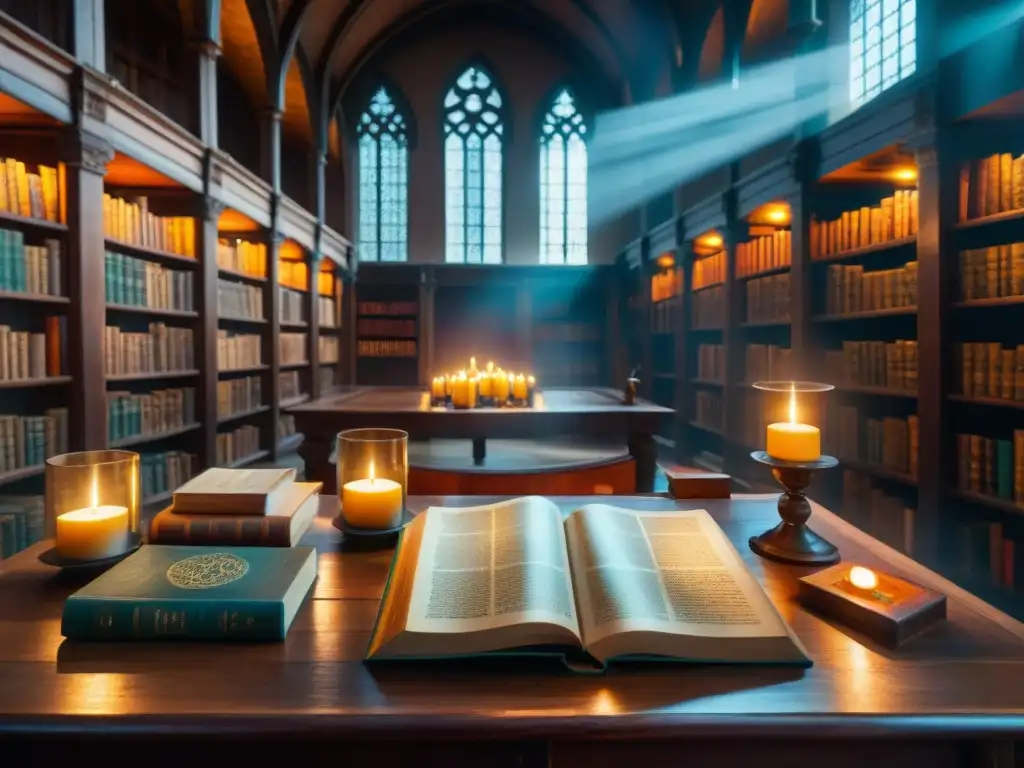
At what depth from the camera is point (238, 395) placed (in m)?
5.76

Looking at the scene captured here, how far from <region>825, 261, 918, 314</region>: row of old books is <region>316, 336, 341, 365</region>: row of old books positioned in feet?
19.0

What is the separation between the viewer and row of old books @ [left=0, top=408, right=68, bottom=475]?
10.0 feet

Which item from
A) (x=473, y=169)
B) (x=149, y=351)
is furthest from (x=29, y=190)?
(x=473, y=169)

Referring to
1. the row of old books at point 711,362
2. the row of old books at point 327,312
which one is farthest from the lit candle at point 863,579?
the row of old books at point 327,312

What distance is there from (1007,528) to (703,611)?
2.98m

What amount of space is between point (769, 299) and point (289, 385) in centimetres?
504

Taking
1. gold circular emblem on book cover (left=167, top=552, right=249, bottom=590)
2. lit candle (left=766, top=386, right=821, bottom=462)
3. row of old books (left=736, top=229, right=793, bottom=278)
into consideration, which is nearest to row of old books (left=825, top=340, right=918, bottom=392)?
row of old books (left=736, top=229, right=793, bottom=278)

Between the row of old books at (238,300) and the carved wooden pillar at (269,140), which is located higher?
the carved wooden pillar at (269,140)

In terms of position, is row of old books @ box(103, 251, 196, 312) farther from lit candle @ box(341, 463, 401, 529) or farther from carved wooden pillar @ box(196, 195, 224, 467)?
lit candle @ box(341, 463, 401, 529)

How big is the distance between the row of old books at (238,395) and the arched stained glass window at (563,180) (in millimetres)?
5313

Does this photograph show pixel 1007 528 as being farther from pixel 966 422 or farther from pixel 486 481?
pixel 486 481

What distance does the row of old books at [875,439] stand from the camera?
3377mm

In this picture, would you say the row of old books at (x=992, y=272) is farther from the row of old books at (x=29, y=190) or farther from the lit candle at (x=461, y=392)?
the row of old books at (x=29, y=190)

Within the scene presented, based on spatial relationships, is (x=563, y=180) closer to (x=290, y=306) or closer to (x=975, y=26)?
(x=290, y=306)
